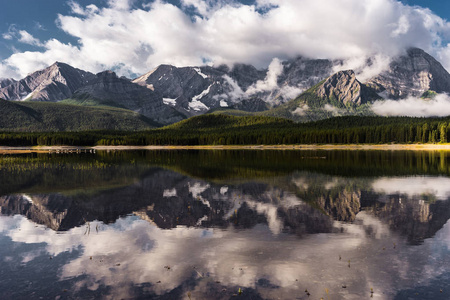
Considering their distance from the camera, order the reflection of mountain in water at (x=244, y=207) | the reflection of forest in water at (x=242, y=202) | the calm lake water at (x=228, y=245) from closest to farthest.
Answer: the calm lake water at (x=228, y=245) → the reflection of mountain in water at (x=244, y=207) → the reflection of forest in water at (x=242, y=202)

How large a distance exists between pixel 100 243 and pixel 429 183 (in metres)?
43.2

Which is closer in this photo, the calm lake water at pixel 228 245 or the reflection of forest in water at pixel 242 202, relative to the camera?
the calm lake water at pixel 228 245

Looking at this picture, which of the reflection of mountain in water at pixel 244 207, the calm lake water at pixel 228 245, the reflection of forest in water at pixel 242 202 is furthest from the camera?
the reflection of forest in water at pixel 242 202

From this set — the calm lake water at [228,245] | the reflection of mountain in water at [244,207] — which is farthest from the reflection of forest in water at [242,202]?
the calm lake water at [228,245]

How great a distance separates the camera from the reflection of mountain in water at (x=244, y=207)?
2475 centimetres

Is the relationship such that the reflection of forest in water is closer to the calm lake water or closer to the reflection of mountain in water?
the reflection of mountain in water

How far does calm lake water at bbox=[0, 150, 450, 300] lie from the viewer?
1416 centimetres

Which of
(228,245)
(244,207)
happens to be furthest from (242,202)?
(228,245)

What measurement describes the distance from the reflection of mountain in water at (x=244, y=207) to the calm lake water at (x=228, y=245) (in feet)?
0.40

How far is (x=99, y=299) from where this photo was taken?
43.9 feet

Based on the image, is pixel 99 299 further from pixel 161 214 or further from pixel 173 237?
pixel 161 214

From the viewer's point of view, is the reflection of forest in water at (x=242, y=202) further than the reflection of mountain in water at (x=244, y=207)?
Yes

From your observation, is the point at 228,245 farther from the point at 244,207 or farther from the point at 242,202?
the point at 242,202

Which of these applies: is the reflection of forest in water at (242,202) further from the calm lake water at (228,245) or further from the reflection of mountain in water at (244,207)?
the calm lake water at (228,245)
